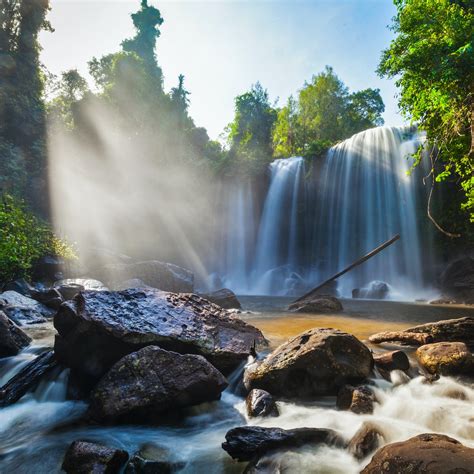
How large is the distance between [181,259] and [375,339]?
2346 centimetres

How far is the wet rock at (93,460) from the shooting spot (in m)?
2.71

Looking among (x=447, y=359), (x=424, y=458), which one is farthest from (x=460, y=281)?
(x=424, y=458)

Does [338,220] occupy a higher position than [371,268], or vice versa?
[338,220]

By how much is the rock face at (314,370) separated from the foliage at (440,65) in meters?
5.81

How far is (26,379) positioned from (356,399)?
4.62 meters

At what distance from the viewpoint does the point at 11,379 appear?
15.4 ft

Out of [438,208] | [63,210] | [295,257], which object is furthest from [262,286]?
[63,210]

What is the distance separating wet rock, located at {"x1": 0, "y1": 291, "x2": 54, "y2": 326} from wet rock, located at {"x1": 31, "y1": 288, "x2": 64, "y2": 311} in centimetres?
20

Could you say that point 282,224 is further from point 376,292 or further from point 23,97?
point 23,97

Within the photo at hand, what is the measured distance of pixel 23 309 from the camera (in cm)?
924

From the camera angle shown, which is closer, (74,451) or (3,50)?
(74,451)

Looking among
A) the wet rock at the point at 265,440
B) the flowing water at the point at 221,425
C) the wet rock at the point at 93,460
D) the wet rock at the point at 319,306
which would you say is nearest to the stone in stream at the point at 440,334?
the flowing water at the point at 221,425

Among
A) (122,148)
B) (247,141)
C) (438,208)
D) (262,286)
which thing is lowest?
(262,286)

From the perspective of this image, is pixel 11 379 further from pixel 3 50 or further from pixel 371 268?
pixel 3 50
